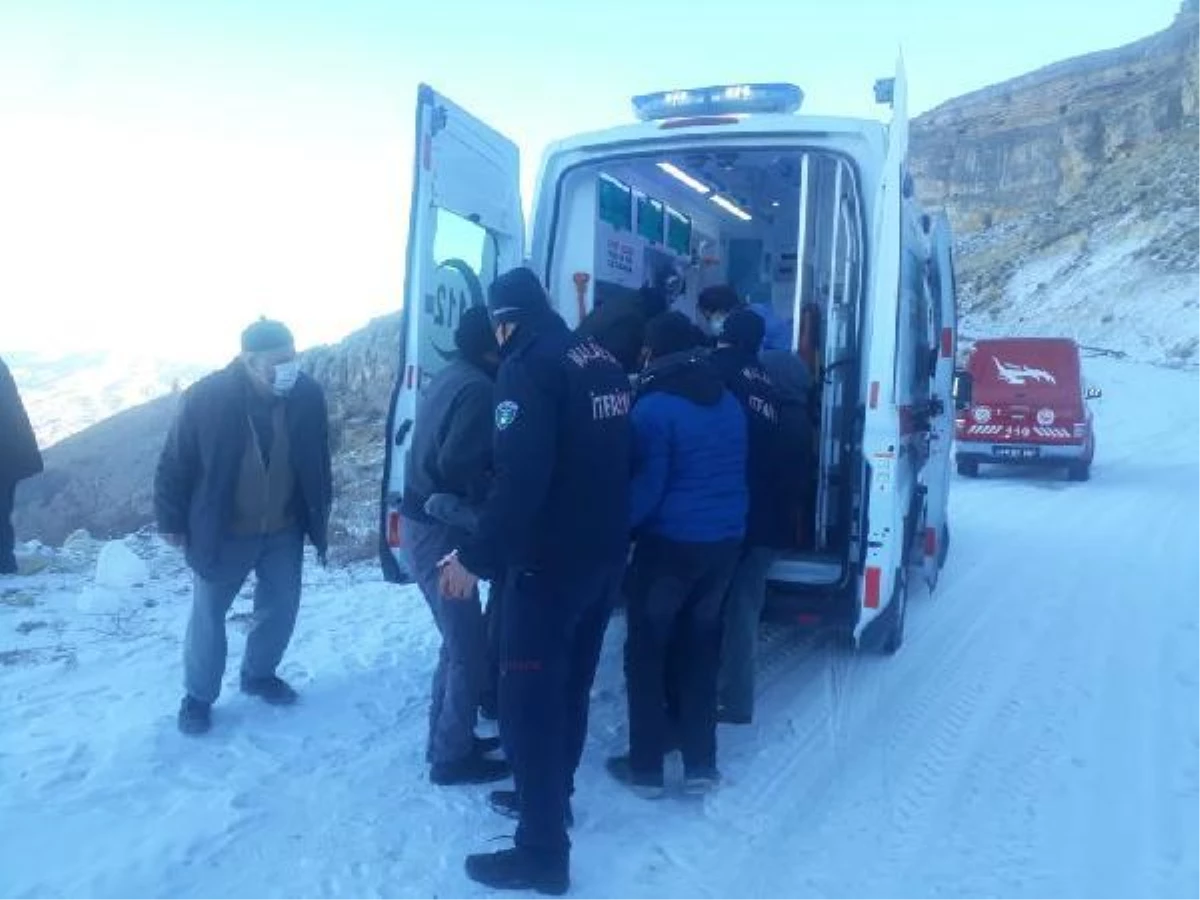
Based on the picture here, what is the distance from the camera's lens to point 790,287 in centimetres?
892

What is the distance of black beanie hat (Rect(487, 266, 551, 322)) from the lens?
3.53 meters

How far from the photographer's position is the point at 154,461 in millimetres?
24781

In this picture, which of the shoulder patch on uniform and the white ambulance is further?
the white ambulance

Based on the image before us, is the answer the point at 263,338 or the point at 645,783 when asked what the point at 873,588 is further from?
the point at 263,338

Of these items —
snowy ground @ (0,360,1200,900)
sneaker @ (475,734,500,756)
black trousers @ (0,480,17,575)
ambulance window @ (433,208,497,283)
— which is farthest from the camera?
black trousers @ (0,480,17,575)

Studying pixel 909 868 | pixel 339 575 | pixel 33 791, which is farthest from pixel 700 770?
pixel 339 575

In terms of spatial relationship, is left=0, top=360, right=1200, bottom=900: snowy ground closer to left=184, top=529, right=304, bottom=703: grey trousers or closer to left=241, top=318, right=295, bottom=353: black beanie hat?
left=184, top=529, right=304, bottom=703: grey trousers

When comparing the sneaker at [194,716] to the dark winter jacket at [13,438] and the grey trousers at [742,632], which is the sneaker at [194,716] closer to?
the grey trousers at [742,632]

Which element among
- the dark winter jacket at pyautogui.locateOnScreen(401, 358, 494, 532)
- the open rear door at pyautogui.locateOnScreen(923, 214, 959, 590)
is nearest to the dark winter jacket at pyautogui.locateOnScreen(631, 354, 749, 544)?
the dark winter jacket at pyautogui.locateOnScreen(401, 358, 494, 532)

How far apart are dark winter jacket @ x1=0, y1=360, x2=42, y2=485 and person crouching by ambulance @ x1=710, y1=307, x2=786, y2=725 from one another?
5.29 metres

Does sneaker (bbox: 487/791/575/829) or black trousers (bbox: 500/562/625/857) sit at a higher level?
black trousers (bbox: 500/562/625/857)

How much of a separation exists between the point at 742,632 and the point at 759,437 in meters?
0.95

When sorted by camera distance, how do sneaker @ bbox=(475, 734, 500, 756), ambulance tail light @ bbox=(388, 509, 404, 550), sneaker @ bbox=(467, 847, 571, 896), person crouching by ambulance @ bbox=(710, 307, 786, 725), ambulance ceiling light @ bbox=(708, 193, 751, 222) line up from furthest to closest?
ambulance ceiling light @ bbox=(708, 193, 751, 222), ambulance tail light @ bbox=(388, 509, 404, 550), person crouching by ambulance @ bbox=(710, 307, 786, 725), sneaker @ bbox=(475, 734, 500, 756), sneaker @ bbox=(467, 847, 571, 896)

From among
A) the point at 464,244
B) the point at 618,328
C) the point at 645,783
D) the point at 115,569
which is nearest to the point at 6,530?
the point at 115,569
